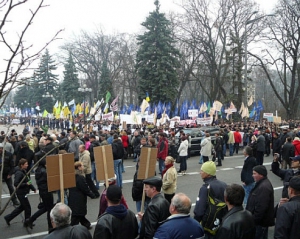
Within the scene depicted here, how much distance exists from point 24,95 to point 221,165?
6789cm

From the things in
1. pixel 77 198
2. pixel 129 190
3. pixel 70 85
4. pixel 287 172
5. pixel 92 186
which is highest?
pixel 70 85

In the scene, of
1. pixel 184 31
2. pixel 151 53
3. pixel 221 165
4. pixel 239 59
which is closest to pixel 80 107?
pixel 151 53

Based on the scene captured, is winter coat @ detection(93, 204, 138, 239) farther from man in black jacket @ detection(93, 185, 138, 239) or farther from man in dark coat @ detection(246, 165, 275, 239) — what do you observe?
man in dark coat @ detection(246, 165, 275, 239)

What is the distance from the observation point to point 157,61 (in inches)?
1449

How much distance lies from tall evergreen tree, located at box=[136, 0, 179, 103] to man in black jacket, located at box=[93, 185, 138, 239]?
31902 mm

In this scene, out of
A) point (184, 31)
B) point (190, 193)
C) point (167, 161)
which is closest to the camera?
point (167, 161)

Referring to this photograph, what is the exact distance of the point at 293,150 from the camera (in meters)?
12.8

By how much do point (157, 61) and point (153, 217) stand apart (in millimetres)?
32984

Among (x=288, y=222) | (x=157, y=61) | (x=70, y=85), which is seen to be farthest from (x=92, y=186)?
(x=70, y=85)

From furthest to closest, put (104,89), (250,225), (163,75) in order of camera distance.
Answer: (104,89) < (163,75) < (250,225)

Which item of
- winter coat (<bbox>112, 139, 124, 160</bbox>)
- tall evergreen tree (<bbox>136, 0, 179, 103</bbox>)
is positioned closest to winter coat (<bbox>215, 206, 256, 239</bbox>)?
winter coat (<bbox>112, 139, 124, 160</bbox>)

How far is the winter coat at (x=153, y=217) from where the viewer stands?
4536 mm

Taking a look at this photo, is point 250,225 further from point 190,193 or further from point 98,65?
point 98,65

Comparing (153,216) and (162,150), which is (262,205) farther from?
(162,150)
